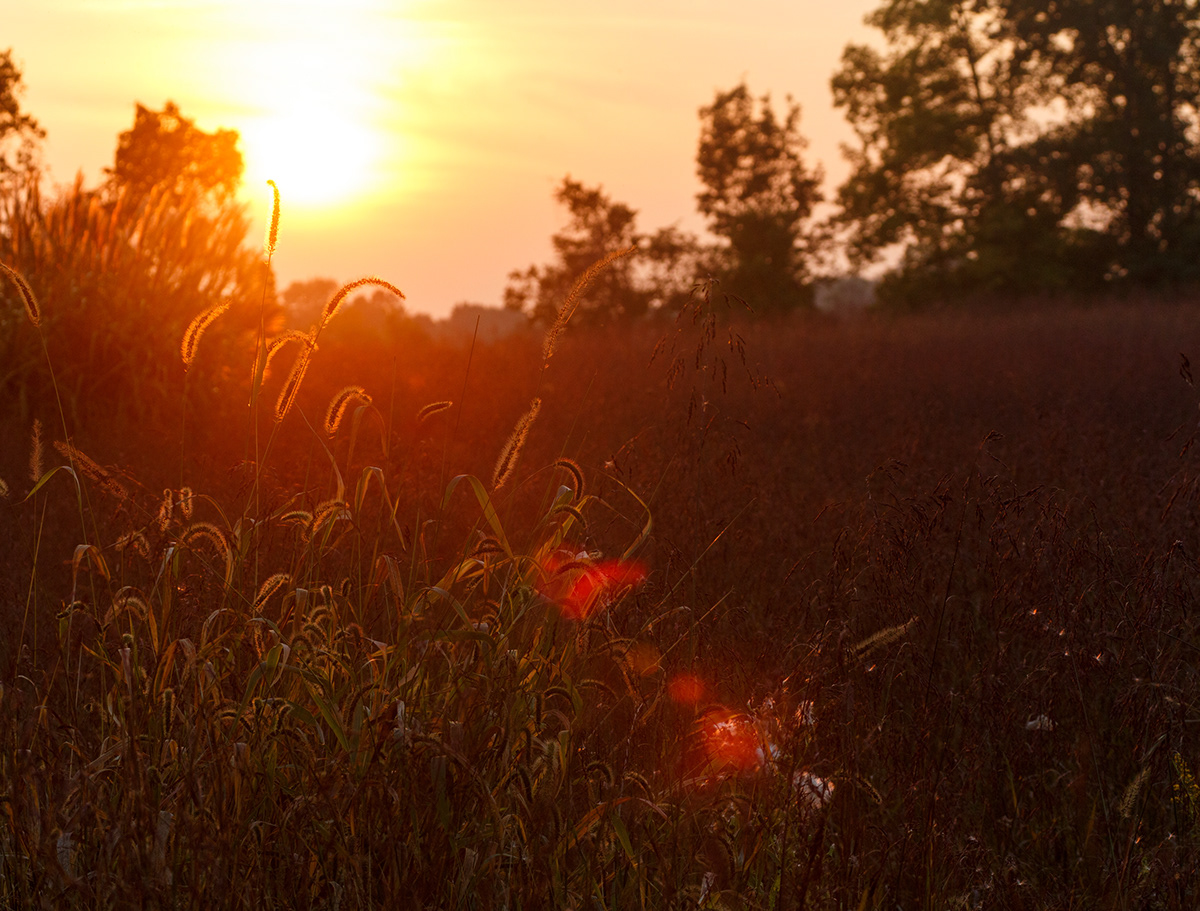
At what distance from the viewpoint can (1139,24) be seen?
96.0ft

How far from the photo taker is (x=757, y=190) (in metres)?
33.1

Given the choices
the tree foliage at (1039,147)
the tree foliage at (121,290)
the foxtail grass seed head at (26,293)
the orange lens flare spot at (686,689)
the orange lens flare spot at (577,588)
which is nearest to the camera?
the foxtail grass seed head at (26,293)

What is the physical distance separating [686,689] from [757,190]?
32.0 m

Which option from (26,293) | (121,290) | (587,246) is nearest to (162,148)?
(587,246)

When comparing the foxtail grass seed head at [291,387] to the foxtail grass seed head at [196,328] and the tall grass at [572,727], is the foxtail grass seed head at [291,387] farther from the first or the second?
the foxtail grass seed head at [196,328]

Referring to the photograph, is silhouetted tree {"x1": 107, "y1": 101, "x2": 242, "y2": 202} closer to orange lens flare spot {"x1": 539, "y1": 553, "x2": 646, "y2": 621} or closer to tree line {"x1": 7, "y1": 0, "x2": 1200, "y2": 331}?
tree line {"x1": 7, "y1": 0, "x2": 1200, "y2": 331}

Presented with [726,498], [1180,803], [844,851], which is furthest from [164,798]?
[726,498]

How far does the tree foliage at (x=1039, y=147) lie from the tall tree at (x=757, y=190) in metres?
2.21

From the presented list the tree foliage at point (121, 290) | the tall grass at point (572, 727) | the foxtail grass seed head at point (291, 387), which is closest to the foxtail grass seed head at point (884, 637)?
the tall grass at point (572, 727)

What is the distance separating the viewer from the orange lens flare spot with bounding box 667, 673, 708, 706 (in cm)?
264

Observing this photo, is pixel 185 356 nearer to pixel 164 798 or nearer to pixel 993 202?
pixel 164 798

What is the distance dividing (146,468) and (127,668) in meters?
4.75

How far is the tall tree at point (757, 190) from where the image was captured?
32281mm

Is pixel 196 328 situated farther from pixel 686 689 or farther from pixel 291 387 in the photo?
pixel 686 689
